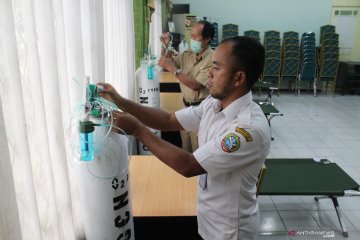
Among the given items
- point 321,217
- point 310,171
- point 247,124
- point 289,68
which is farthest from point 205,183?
point 289,68

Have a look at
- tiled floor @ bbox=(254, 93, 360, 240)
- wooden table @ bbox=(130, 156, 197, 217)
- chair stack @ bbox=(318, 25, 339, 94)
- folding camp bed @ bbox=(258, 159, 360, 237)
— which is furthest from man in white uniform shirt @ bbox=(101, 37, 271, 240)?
chair stack @ bbox=(318, 25, 339, 94)

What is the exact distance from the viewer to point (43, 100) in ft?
3.30

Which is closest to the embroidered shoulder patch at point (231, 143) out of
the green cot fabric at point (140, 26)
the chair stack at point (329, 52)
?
the green cot fabric at point (140, 26)

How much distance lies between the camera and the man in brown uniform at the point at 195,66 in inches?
106

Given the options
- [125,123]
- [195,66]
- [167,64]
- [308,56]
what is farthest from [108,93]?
[308,56]

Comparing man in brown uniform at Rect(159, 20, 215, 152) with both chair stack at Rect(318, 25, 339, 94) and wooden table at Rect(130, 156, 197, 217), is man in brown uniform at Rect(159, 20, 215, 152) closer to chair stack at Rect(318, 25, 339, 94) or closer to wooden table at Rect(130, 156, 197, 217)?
wooden table at Rect(130, 156, 197, 217)

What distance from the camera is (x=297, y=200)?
10.2 ft

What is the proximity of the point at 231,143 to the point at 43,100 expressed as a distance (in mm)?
659

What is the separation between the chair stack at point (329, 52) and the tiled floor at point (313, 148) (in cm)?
66

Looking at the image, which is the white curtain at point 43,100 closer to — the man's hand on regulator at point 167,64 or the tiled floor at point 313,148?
the tiled floor at point 313,148

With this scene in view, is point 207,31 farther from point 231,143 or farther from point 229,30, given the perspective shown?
point 229,30

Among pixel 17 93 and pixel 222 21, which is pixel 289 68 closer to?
pixel 222 21

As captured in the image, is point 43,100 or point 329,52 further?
point 329,52

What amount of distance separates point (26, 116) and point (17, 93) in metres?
0.11
